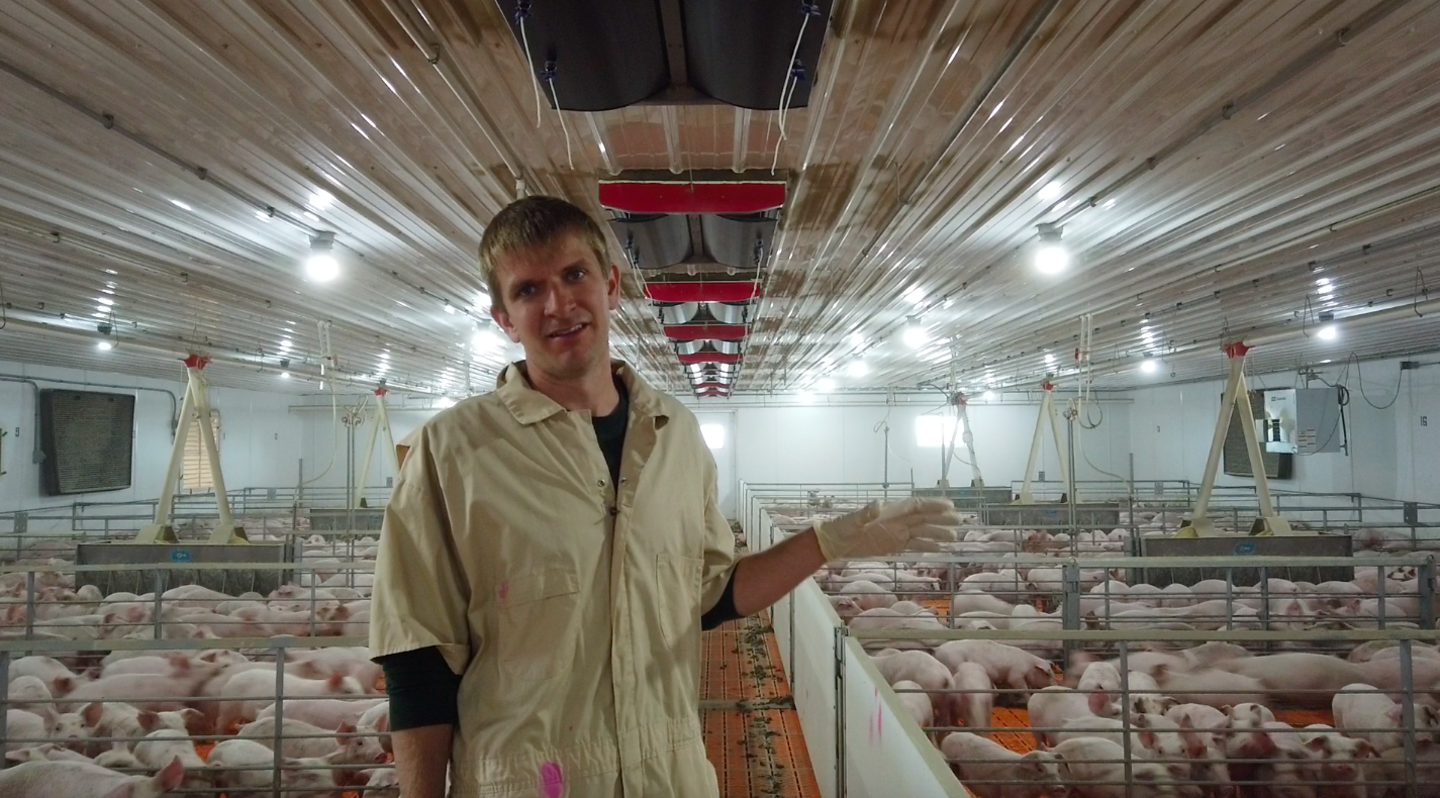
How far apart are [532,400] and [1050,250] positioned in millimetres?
4278

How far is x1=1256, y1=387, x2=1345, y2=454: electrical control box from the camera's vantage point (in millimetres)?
12250

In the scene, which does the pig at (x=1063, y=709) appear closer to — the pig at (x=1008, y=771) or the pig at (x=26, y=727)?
the pig at (x=1008, y=771)

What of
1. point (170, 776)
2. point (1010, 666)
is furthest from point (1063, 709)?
point (170, 776)

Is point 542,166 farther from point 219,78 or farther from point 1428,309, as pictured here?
point 1428,309

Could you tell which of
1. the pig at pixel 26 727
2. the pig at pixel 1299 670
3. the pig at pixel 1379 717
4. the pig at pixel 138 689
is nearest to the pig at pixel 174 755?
the pig at pixel 26 727

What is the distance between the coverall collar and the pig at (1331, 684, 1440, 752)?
441cm

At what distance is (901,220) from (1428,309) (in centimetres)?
509

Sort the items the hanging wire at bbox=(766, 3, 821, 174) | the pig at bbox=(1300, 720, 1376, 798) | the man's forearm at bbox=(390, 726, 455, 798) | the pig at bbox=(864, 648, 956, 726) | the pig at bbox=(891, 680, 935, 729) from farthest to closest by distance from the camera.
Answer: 1. the pig at bbox=(864, 648, 956, 726)
2. the pig at bbox=(891, 680, 935, 729)
3. the pig at bbox=(1300, 720, 1376, 798)
4. the hanging wire at bbox=(766, 3, 821, 174)
5. the man's forearm at bbox=(390, 726, 455, 798)

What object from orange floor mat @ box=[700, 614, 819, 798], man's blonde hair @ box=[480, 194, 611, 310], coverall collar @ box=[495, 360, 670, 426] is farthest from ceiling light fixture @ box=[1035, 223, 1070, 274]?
man's blonde hair @ box=[480, 194, 611, 310]

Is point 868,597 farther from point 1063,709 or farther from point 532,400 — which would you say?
point 532,400

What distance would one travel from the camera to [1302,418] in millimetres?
12305

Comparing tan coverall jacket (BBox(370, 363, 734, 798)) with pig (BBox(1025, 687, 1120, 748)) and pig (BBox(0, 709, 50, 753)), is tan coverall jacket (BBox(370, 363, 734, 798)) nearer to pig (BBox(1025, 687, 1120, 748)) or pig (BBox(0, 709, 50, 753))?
pig (BBox(1025, 687, 1120, 748))

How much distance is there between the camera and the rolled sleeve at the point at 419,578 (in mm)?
1296

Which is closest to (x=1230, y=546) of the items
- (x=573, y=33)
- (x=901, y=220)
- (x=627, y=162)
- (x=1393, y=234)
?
(x=1393, y=234)
